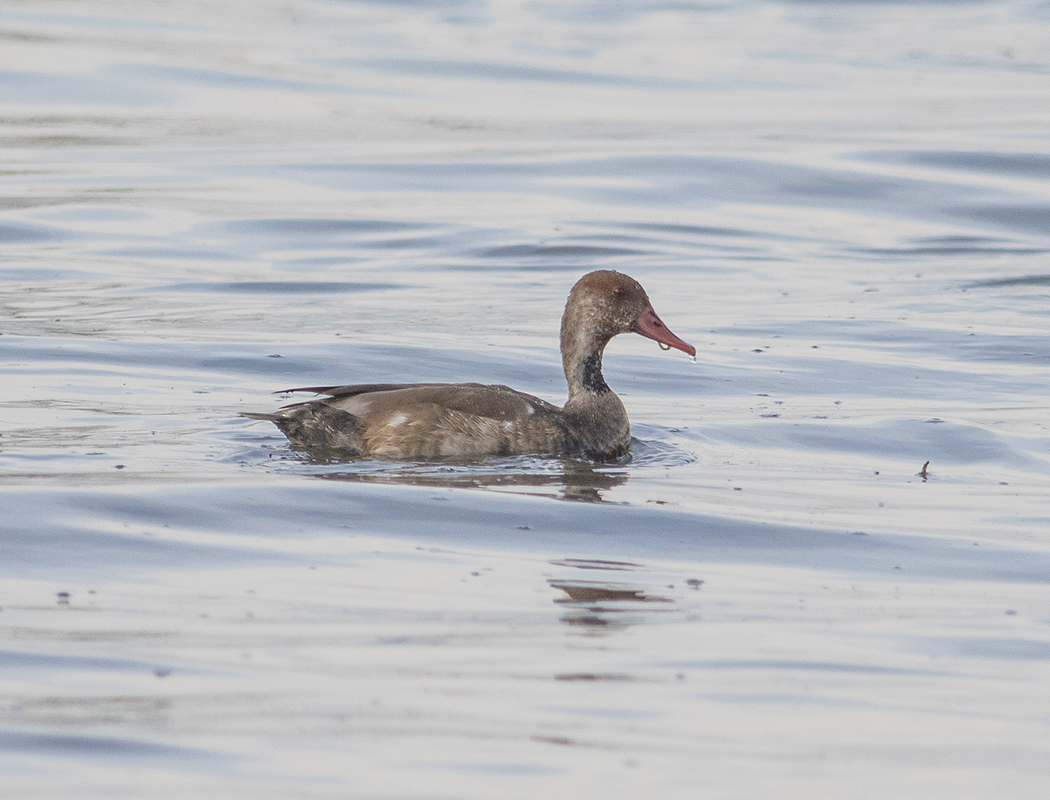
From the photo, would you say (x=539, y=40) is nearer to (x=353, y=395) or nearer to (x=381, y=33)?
(x=381, y=33)

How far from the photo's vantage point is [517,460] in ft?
29.6

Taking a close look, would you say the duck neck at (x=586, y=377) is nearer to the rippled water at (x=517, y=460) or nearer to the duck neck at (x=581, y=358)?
the duck neck at (x=581, y=358)

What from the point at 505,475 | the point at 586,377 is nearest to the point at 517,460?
the point at 505,475

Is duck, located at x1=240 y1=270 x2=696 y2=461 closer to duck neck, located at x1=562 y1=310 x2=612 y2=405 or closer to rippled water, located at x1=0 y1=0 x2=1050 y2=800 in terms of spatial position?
duck neck, located at x1=562 y1=310 x2=612 y2=405

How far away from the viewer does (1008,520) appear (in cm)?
791

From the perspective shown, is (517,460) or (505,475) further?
(517,460)

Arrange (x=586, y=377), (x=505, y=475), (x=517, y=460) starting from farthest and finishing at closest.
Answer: (x=586, y=377) → (x=517, y=460) → (x=505, y=475)

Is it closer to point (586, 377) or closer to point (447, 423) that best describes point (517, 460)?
point (447, 423)

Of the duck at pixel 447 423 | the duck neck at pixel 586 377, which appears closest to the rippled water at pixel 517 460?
the duck at pixel 447 423

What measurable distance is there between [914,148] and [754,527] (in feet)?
50.3

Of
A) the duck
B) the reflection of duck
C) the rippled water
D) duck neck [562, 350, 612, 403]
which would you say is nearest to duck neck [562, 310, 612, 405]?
duck neck [562, 350, 612, 403]

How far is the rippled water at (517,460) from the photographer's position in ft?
16.5

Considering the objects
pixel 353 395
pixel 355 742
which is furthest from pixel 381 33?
pixel 355 742

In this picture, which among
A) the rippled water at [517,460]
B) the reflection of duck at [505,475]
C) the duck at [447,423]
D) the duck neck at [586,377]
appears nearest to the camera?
the rippled water at [517,460]
